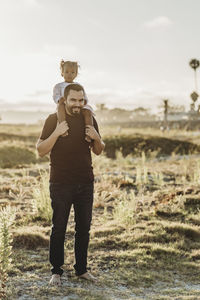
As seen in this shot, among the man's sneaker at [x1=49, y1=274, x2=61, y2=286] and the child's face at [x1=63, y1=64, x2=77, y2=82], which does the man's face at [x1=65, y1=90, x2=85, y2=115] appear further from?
the man's sneaker at [x1=49, y1=274, x2=61, y2=286]

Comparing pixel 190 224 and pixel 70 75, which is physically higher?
pixel 70 75

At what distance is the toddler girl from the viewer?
12.3 feet

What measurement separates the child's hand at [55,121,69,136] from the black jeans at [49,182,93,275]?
463 mm

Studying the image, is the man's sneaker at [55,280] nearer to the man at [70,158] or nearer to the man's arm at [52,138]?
the man at [70,158]

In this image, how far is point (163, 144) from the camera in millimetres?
21344

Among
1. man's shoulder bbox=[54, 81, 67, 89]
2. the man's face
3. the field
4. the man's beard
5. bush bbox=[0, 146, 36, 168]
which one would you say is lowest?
the field

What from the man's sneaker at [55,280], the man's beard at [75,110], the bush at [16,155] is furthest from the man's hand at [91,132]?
the bush at [16,155]

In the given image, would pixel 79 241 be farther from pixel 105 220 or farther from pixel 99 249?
pixel 105 220

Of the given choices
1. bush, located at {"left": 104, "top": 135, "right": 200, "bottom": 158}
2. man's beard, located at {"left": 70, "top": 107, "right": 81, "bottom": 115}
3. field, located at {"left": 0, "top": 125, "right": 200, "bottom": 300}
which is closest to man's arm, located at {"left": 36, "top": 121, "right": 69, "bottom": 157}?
man's beard, located at {"left": 70, "top": 107, "right": 81, "bottom": 115}

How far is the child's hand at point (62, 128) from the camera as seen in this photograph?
11.9ft

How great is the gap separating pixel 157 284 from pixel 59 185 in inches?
60.1

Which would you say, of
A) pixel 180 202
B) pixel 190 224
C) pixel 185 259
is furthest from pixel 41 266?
pixel 180 202

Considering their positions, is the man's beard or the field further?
the field

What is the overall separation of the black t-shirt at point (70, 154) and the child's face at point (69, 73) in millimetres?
380
